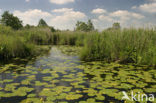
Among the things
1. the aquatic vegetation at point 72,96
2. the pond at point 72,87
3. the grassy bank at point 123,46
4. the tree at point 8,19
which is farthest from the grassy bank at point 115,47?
the tree at point 8,19

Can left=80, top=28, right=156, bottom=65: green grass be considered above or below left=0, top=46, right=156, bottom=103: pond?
above

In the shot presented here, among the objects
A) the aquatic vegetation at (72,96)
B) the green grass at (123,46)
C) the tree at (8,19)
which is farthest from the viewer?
the tree at (8,19)

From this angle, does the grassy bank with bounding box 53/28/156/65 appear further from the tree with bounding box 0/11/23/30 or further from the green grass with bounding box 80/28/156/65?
the tree with bounding box 0/11/23/30

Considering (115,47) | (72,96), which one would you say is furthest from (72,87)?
(115,47)

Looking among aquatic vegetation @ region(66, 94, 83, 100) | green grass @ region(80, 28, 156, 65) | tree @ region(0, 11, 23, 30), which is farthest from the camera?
tree @ region(0, 11, 23, 30)

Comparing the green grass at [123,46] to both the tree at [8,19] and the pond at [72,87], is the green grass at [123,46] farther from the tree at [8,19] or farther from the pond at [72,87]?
the tree at [8,19]

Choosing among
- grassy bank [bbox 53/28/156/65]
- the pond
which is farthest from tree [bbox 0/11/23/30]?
the pond

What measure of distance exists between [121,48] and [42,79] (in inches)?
161

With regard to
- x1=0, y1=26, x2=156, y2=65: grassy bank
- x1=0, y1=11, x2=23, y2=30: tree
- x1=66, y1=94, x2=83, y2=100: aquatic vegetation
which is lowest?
x1=66, y1=94, x2=83, y2=100: aquatic vegetation

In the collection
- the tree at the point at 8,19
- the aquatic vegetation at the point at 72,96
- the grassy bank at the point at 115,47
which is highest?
the tree at the point at 8,19

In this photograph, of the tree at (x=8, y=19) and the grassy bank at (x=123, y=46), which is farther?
the tree at (x=8, y=19)

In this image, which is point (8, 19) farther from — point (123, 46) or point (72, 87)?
point (72, 87)

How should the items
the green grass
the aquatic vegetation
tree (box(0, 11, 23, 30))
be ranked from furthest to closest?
tree (box(0, 11, 23, 30))
the green grass
the aquatic vegetation

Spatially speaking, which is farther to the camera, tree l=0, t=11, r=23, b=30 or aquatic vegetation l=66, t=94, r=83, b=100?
tree l=0, t=11, r=23, b=30
